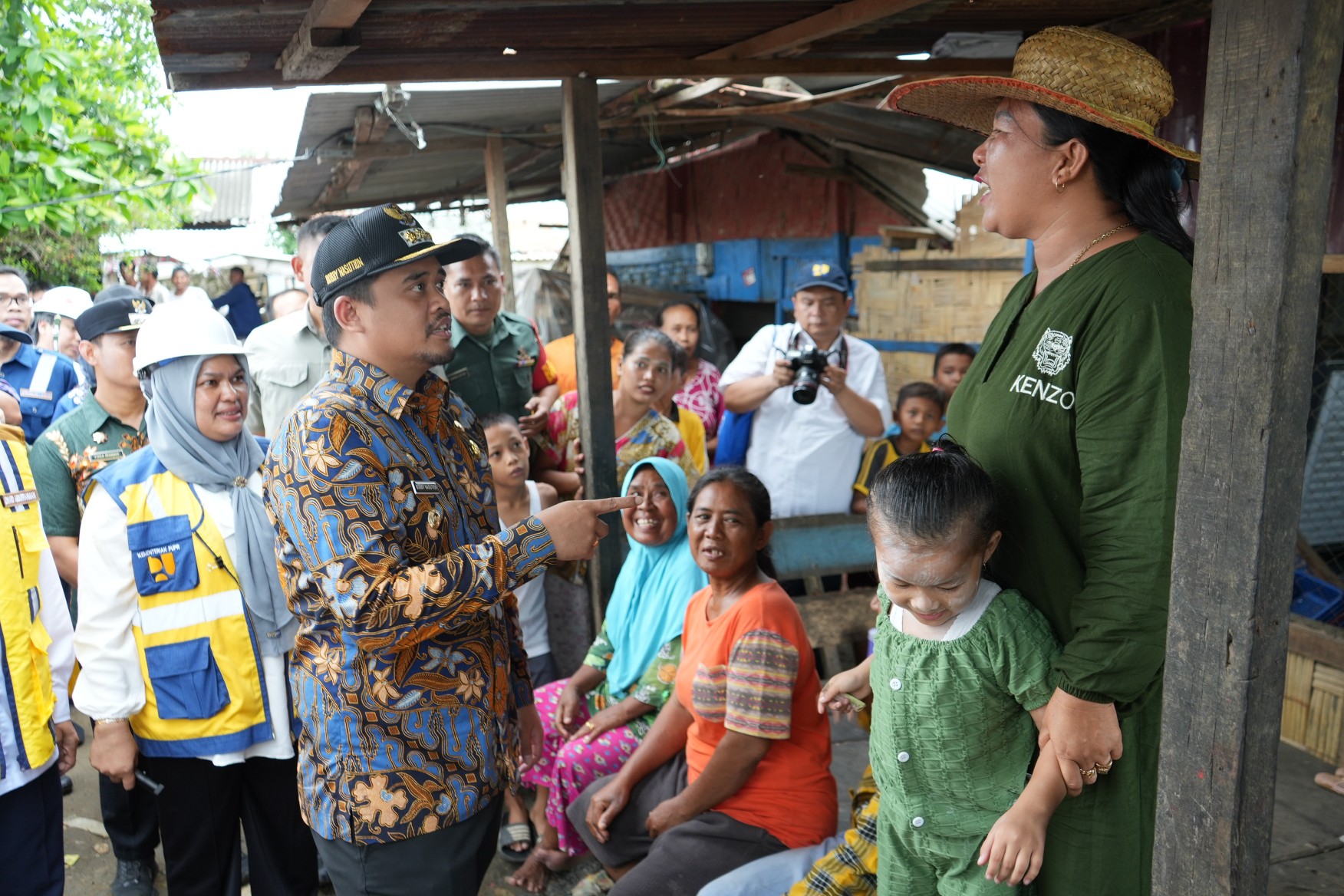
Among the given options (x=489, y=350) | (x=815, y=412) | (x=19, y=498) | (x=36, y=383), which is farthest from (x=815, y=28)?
(x=36, y=383)

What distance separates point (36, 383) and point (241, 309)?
6081mm

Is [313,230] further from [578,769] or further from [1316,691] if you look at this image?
[1316,691]

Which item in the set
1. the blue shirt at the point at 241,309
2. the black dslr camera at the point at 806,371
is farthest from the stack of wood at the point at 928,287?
the blue shirt at the point at 241,309

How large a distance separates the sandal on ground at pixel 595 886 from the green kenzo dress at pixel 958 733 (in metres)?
1.55

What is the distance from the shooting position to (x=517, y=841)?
3561 millimetres

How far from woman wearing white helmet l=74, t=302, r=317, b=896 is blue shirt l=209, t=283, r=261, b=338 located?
847cm

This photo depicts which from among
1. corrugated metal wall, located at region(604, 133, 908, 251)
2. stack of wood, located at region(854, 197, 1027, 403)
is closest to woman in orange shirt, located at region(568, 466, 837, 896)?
stack of wood, located at region(854, 197, 1027, 403)

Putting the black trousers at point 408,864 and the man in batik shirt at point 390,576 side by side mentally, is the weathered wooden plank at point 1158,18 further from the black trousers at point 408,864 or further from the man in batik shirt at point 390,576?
the black trousers at point 408,864

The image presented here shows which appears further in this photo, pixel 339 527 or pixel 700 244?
pixel 700 244

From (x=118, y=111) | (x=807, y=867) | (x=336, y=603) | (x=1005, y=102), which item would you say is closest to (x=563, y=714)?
(x=807, y=867)

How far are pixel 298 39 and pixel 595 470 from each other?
70.0 inches

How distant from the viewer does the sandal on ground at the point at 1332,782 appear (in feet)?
11.9

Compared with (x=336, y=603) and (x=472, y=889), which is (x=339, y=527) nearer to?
(x=336, y=603)

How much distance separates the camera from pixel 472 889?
2092 mm
